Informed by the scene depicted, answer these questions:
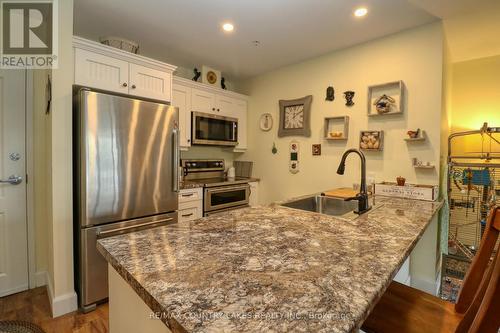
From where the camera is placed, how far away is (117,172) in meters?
1.96

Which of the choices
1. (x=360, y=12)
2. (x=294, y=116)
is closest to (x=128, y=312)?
(x=360, y=12)

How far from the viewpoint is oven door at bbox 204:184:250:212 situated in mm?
2953

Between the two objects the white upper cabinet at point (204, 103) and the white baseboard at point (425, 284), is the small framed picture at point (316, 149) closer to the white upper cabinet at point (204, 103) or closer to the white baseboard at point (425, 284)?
the white upper cabinet at point (204, 103)

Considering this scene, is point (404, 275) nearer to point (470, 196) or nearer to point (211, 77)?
point (470, 196)

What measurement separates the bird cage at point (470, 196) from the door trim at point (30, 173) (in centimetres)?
373

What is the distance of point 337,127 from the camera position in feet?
9.18

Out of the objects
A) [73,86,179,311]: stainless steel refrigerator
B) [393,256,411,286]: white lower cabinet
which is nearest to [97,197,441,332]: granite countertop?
[393,256,411,286]: white lower cabinet

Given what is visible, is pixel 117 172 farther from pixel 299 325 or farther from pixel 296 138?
pixel 296 138

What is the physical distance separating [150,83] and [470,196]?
10.2 ft

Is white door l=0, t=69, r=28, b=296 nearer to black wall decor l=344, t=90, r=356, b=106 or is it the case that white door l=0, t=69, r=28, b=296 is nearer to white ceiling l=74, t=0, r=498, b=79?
white ceiling l=74, t=0, r=498, b=79

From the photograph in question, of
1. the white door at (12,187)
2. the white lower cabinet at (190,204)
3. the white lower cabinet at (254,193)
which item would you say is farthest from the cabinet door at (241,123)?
the white door at (12,187)

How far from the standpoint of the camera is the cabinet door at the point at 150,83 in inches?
88.9

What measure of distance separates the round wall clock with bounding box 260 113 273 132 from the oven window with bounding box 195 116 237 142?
41 centimetres

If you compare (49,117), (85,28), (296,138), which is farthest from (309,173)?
(85,28)
